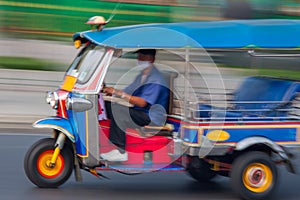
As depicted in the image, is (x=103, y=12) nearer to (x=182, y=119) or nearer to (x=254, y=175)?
(x=182, y=119)

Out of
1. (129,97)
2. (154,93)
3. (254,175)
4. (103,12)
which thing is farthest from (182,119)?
(103,12)

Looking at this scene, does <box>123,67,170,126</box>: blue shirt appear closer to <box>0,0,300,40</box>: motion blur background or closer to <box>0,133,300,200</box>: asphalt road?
<box>0,133,300,200</box>: asphalt road

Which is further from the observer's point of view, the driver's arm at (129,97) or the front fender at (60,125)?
the driver's arm at (129,97)

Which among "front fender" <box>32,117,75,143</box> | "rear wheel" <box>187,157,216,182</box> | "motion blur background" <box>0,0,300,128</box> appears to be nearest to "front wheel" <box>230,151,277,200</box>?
"rear wheel" <box>187,157,216,182</box>

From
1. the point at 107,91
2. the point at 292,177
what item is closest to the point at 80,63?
the point at 107,91

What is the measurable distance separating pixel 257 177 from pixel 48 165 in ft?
6.82

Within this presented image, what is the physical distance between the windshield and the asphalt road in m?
1.14

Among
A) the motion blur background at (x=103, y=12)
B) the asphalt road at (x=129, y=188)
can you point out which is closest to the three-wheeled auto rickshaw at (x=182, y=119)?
the asphalt road at (x=129, y=188)

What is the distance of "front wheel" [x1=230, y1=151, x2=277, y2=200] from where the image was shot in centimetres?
699

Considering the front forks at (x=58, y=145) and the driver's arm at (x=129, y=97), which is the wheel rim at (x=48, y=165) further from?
the driver's arm at (x=129, y=97)

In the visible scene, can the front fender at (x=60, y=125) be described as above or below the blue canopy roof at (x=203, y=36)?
below

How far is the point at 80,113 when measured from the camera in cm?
687

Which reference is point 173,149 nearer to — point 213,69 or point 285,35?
point 213,69

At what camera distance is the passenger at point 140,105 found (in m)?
7.08
